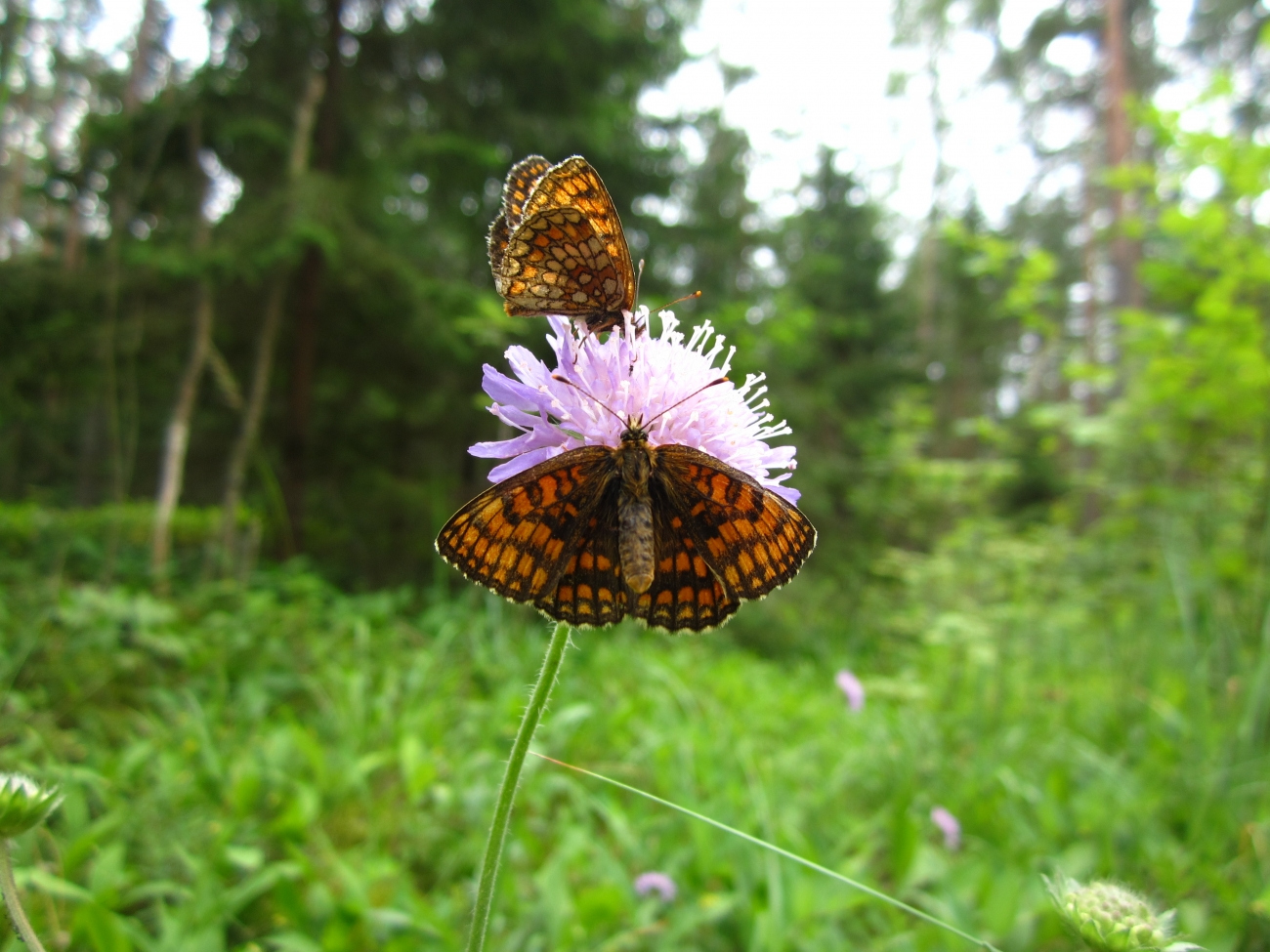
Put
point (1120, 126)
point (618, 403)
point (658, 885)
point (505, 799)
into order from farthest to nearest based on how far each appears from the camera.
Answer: point (1120, 126), point (658, 885), point (618, 403), point (505, 799)

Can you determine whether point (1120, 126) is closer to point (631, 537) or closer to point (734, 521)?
point (734, 521)

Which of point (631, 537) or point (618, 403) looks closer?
point (631, 537)

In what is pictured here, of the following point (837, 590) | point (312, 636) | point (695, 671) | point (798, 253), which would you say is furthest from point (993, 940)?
point (798, 253)

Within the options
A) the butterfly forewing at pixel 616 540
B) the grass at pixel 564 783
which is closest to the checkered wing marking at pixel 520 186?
the butterfly forewing at pixel 616 540

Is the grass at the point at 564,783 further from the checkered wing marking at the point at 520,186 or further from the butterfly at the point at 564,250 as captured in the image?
the checkered wing marking at the point at 520,186

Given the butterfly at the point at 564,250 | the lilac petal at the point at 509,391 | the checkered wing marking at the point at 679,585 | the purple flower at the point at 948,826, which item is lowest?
the purple flower at the point at 948,826

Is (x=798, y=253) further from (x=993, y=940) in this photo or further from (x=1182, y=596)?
A: (x=993, y=940)

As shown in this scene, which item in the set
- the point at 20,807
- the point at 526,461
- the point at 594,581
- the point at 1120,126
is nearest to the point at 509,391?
the point at 526,461
